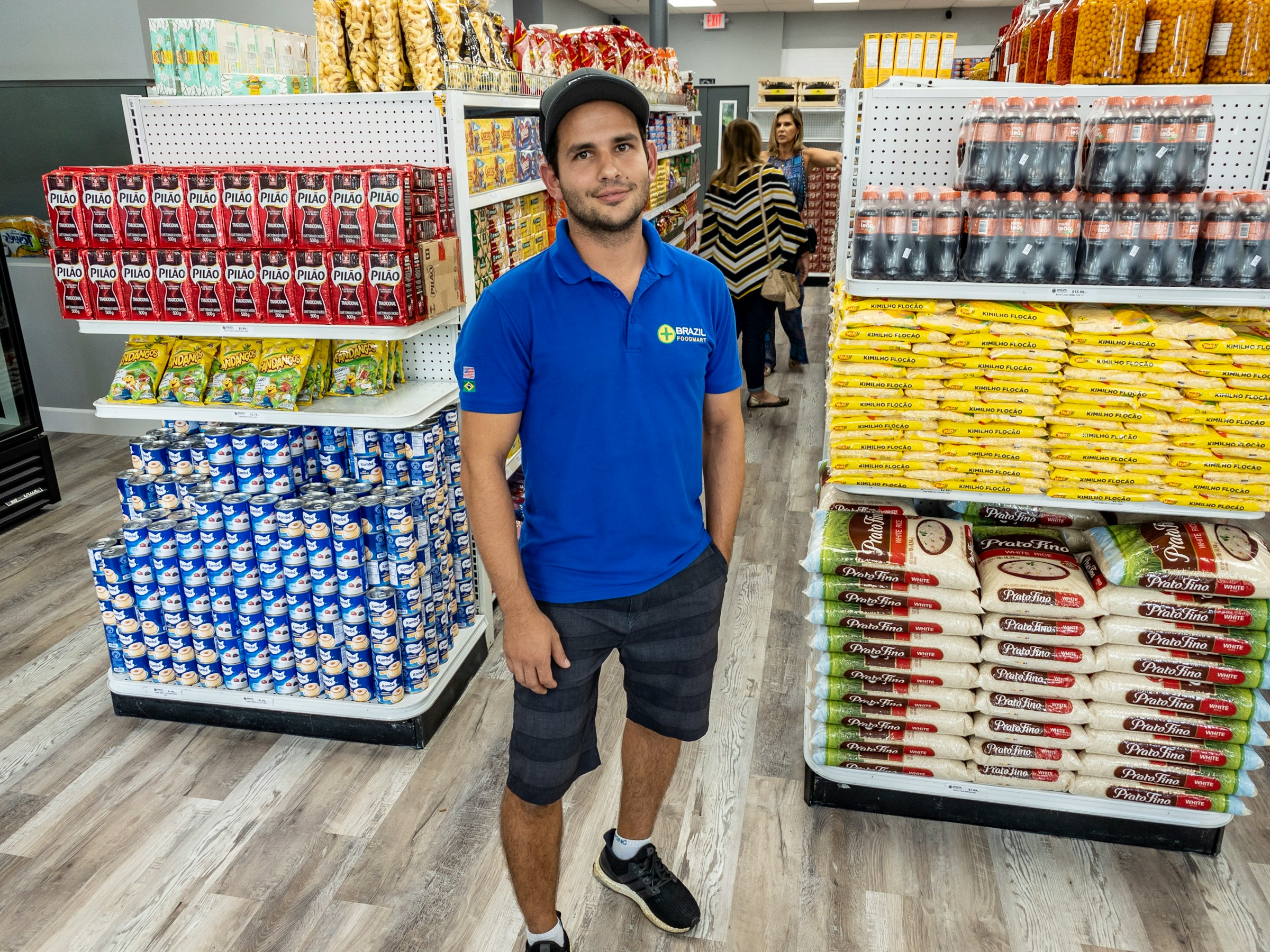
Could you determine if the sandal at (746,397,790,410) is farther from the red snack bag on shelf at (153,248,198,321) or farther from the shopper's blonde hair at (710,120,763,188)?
the red snack bag on shelf at (153,248,198,321)

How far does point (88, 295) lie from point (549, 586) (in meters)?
1.95

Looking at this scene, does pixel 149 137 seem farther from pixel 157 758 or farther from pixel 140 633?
pixel 157 758

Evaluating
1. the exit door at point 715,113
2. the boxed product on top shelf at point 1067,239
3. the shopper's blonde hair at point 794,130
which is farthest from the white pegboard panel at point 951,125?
the exit door at point 715,113

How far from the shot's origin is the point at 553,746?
1885 mm

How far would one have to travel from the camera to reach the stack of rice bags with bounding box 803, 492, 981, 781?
2350 mm

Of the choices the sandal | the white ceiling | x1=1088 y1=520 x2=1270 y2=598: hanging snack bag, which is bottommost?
the sandal

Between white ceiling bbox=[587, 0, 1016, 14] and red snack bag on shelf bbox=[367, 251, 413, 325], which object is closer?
red snack bag on shelf bbox=[367, 251, 413, 325]

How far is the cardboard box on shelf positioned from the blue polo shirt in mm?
1082

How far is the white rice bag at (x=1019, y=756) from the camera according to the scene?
243 cm

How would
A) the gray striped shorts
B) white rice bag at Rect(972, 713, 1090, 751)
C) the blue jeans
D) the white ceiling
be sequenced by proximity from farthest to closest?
the white ceiling
the blue jeans
white rice bag at Rect(972, 713, 1090, 751)
the gray striped shorts

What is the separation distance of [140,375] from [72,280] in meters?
0.34

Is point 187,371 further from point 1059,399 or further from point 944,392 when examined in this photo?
point 1059,399

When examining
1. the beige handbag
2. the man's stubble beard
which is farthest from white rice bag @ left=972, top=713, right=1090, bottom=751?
the beige handbag

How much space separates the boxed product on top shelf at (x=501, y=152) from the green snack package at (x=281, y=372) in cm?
79
